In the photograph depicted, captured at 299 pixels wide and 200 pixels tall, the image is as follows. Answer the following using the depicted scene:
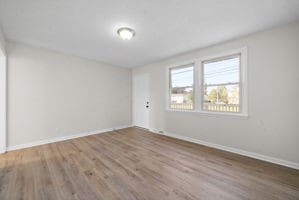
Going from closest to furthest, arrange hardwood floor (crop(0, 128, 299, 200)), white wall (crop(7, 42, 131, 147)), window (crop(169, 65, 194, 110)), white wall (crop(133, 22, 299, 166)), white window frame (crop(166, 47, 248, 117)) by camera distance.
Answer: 1. hardwood floor (crop(0, 128, 299, 200))
2. white wall (crop(133, 22, 299, 166))
3. white window frame (crop(166, 47, 248, 117))
4. white wall (crop(7, 42, 131, 147))
5. window (crop(169, 65, 194, 110))

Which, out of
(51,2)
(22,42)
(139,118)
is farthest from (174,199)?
(22,42)

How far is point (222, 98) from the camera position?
3.16 metres

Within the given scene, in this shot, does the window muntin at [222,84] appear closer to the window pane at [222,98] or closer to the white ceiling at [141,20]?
the window pane at [222,98]

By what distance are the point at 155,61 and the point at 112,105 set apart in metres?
2.22

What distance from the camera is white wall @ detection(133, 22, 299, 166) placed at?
89.6 inches

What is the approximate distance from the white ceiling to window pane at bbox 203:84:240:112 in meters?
1.06

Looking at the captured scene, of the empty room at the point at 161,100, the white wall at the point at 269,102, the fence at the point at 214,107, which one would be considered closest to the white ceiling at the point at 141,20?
the empty room at the point at 161,100

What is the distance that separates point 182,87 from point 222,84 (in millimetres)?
1114

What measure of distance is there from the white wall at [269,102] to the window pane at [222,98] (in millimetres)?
225

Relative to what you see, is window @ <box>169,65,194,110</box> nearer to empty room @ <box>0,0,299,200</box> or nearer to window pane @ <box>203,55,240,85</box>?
empty room @ <box>0,0,299,200</box>

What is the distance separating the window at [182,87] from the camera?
12.4 ft

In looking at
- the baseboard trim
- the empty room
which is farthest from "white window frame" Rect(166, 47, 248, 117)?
the baseboard trim

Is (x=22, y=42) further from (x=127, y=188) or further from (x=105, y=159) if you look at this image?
(x=127, y=188)

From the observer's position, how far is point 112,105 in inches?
199
